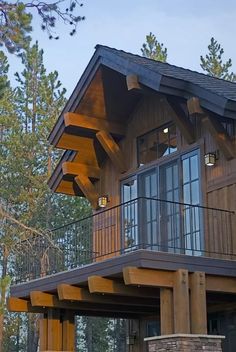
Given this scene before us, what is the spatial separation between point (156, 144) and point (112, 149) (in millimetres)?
979

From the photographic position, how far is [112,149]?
14078mm

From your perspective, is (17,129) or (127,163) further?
(17,129)

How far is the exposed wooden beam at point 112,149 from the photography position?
553 inches

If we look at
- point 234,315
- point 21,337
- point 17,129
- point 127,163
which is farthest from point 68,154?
point 21,337

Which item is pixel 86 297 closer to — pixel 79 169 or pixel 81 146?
pixel 79 169

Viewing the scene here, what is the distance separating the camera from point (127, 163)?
1429 cm

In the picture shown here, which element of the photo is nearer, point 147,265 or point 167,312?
point 147,265

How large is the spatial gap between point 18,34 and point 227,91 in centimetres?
379

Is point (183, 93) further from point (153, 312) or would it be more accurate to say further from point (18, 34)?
point (153, 312)

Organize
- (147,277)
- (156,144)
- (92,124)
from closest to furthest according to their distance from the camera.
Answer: (147,277), (156,144), (92,124)

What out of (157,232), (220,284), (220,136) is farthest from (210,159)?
(220,284)

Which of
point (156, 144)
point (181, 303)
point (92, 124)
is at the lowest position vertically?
point (181, 303)

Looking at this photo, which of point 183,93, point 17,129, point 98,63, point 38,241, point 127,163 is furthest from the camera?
point 17,129

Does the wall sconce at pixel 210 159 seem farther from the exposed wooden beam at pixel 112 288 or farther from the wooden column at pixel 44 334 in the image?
the wooden column at pixel 44 334
